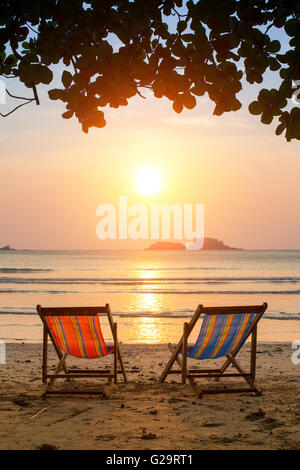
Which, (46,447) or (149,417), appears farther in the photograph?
(149,417)

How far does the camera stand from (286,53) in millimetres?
2986

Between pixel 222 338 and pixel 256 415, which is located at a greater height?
pixel 222 338

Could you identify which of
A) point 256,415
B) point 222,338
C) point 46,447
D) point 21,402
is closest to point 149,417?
point 256,415

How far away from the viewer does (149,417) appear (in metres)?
4.39

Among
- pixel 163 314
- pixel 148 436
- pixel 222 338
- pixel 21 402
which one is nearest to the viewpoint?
pixel 148 436

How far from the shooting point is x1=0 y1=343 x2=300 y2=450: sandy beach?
3.73 m

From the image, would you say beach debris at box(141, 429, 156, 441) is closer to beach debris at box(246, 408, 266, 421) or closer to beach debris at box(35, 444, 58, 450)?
beach debris at box(35, 444, 58, 450)

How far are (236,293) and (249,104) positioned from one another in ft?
67.2

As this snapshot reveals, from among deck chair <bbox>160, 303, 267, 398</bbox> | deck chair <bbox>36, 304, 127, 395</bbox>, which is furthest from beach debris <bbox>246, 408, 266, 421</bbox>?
deck chair <bbox>36, 304, 127, 395</bbox>

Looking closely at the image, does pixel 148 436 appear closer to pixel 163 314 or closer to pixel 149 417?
pixel 149 417

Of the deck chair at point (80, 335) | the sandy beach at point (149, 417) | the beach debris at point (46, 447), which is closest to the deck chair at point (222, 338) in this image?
the sandy beach at point (149, 417)

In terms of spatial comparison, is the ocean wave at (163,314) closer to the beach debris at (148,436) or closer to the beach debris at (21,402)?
the beach debris at (21,402)

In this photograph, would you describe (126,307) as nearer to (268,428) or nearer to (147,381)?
(147,381)
